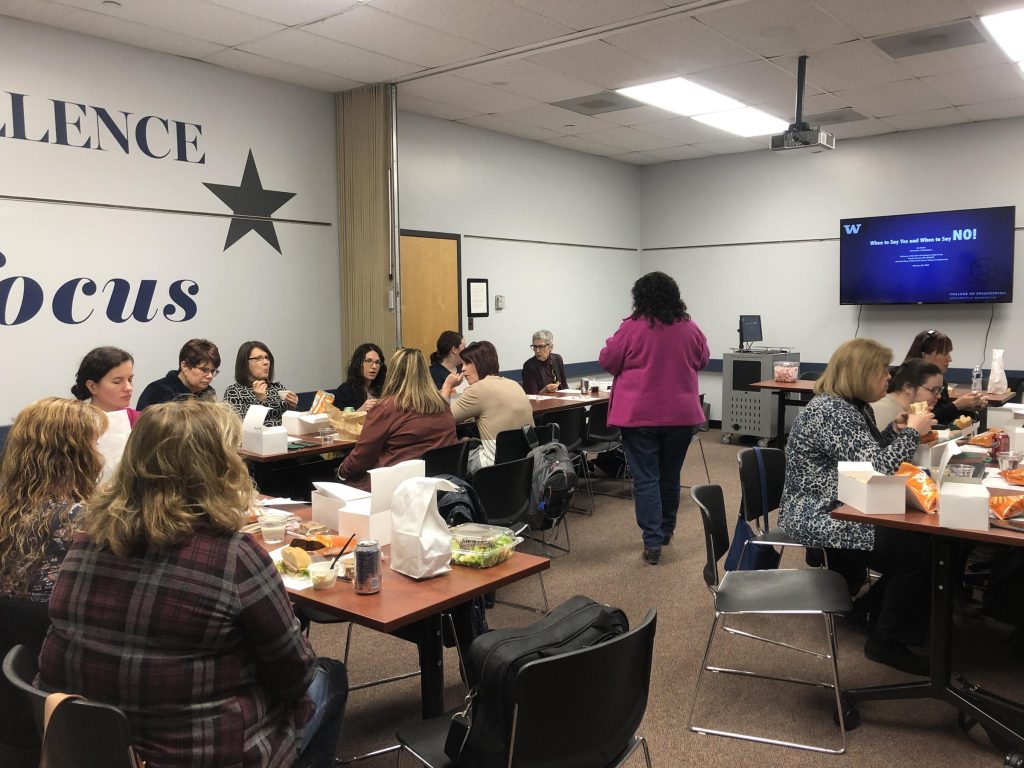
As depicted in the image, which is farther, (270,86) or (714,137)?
(714,137)

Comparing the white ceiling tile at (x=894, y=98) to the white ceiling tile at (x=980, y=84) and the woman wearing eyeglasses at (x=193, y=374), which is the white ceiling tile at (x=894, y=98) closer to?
the white ceiling tile at (x=980, y=84)

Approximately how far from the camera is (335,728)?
1958 mm

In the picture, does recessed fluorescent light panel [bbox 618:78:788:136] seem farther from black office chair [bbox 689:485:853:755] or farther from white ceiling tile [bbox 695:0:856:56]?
black office chair [bbox 689:485:853:755]

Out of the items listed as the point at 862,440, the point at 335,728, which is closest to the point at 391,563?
the point at 335,728

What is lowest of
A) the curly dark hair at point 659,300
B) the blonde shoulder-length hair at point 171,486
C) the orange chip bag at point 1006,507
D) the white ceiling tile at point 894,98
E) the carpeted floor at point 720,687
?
the carpeted floor at point 720,687

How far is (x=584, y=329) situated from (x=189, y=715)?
25.6ft

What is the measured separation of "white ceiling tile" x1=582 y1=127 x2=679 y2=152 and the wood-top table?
5.76 m

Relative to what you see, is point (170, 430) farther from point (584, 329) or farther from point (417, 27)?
point (584, 329)

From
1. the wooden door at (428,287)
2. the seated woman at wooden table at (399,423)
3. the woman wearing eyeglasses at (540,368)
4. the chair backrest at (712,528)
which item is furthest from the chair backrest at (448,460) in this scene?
the woman wearing eyeglasses at (540,368)

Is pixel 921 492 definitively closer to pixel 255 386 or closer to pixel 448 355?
pixel 255 386

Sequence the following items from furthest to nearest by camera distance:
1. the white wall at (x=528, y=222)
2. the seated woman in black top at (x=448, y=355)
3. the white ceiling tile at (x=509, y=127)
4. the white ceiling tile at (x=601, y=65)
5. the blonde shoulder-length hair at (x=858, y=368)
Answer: the white ceiling tile at (x=509, y=127) → the white wall at (x=528, y=222) → the seated woman in black top at (x=448, y=355) → the white ceiling tile at (x=601, y=65) → the blonde shoulder-length hair at (x=858, y=368)

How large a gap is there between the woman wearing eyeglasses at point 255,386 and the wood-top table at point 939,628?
346 centimetres

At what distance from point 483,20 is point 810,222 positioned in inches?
202

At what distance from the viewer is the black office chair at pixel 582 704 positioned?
1575 mm
